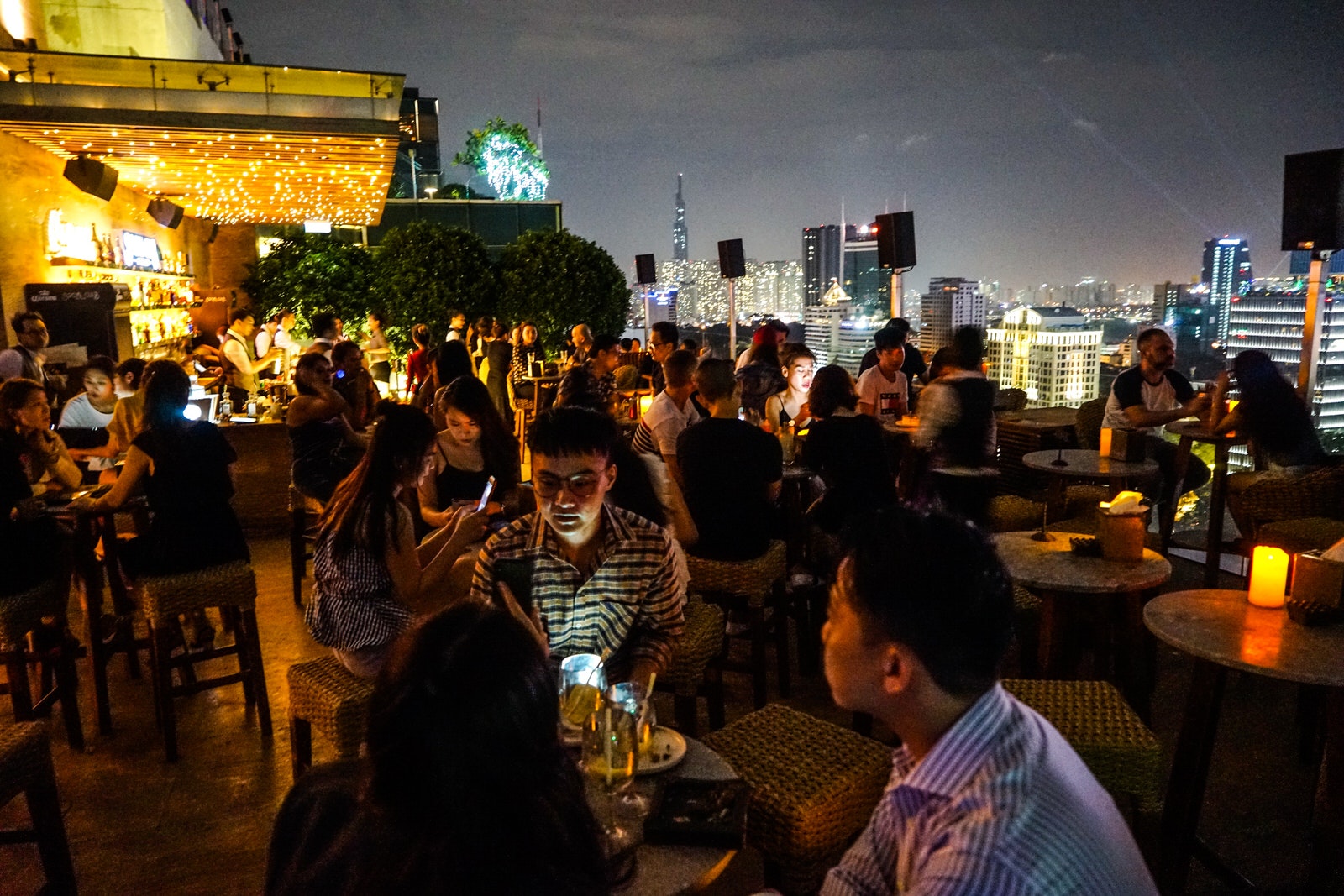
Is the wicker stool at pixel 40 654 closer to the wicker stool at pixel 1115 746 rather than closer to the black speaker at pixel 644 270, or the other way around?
the wicker stool at pixel 1115 746

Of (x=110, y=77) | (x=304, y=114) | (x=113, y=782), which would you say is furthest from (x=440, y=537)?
(x=110, y=77)

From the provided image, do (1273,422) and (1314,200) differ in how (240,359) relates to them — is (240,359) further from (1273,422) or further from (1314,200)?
(1314,200)

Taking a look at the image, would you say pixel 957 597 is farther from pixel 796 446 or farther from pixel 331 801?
pixel 796 446

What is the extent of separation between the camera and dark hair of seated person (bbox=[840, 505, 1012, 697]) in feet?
4.29

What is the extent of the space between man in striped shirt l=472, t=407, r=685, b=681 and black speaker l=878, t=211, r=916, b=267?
817 cm

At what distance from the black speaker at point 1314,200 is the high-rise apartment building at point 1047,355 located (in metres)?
1.91

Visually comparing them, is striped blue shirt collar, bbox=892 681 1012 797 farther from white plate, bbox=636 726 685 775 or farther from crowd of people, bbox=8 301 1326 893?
white plate, bbox=636 726 685 775

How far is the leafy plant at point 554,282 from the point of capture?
17.1 meters

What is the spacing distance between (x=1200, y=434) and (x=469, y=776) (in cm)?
613

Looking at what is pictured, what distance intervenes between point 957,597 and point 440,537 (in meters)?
2.81

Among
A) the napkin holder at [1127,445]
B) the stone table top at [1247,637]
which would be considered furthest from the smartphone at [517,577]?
the napkin holder at [1127,445]

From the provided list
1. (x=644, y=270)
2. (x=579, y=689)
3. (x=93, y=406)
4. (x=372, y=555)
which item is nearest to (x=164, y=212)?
(x=644, y=270)

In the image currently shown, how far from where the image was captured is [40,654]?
4137 mm

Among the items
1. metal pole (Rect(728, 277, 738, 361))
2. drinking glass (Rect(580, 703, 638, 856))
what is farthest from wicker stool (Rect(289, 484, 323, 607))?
metal pole (Rect(728, 277, 738, 361))
